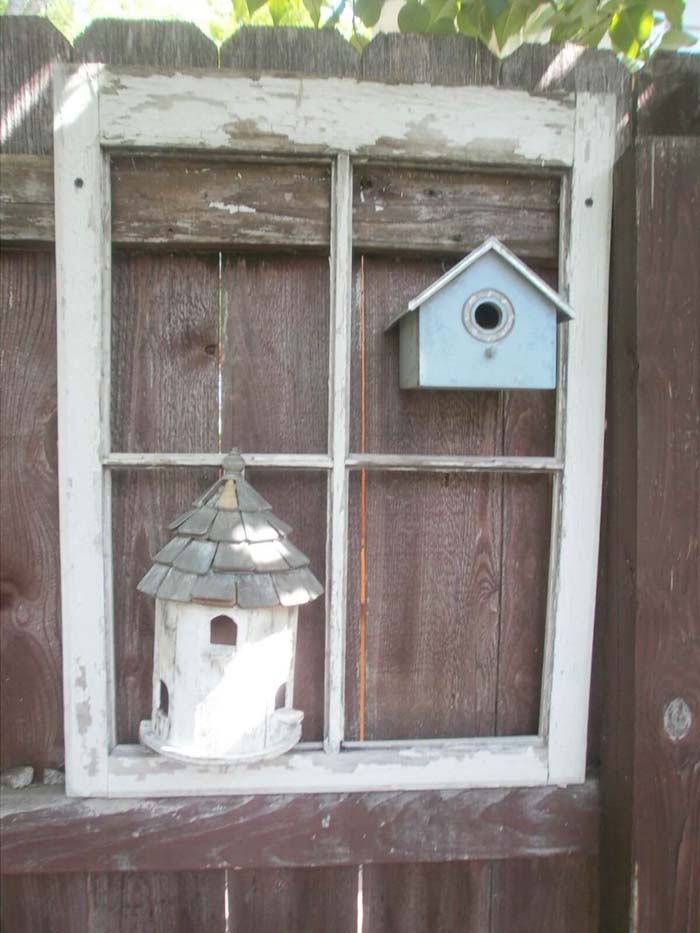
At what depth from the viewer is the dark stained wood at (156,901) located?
1.48m

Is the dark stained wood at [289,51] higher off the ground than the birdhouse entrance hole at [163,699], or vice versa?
the dark stained wood at [289,51]

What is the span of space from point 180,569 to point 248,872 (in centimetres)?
82

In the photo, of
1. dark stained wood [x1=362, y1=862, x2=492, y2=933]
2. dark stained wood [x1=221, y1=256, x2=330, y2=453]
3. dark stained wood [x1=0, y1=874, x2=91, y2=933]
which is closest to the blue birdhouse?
dark stained wood [x1=221, y1=256, x2=330, y2=453]

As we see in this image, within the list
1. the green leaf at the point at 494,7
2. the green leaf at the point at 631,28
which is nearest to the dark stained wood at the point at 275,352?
the green leaf at the point at 494,7

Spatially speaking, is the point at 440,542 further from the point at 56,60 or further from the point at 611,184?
the point at 56,60

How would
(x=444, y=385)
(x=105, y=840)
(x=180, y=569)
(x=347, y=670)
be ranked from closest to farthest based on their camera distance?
(x=180, y=569), (x=444, y=385), (x=105, y=840), (x=347, y=670)

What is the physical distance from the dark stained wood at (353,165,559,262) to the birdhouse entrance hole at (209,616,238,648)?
2.75ft

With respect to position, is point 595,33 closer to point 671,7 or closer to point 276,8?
point 671,7

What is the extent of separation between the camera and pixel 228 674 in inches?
48.0

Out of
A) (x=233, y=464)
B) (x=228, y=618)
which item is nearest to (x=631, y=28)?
(x=233, y=464)

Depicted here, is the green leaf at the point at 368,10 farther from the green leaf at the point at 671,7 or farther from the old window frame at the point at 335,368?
the green leaf at the point at 671,7


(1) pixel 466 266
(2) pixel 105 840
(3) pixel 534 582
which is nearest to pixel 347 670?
(3) pixel 534 582

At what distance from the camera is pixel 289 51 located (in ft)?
4.55

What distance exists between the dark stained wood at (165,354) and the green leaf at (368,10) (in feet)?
2.23
